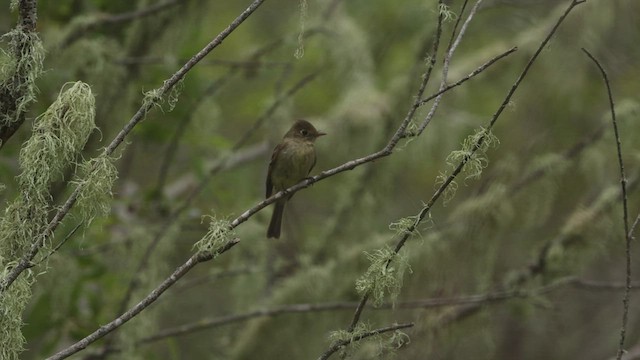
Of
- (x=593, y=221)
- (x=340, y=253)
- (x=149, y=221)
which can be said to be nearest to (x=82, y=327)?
(x=149, y=221)

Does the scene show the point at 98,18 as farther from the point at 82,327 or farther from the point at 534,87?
the point at 534,87

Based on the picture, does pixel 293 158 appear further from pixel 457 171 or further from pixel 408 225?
pixel 457 171

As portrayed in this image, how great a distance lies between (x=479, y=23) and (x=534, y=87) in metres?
1.56

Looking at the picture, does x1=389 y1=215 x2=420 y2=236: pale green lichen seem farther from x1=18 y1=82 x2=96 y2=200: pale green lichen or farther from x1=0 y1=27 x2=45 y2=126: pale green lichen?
x1=0 y1=27 x2=45 y2=126: pale green lichen

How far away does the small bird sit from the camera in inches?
239

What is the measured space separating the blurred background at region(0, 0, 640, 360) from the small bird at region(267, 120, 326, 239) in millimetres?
190

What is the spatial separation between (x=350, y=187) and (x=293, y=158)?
606mm

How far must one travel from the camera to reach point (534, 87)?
664 cm

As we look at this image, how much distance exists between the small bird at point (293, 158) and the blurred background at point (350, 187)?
0.62ft

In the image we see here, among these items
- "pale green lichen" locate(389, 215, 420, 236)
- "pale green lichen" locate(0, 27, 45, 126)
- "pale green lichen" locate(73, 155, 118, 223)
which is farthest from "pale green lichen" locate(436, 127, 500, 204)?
"pale green lichen" locate(0, 27, 45, 126)

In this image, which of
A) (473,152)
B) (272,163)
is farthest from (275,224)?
(473,152)

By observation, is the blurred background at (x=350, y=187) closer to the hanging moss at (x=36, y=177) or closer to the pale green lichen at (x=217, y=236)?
the pale green lichen at (x=217, y=236)

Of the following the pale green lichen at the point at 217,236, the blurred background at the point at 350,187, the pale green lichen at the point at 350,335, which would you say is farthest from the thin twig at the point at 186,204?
the pale green lichen at the point at 350,335

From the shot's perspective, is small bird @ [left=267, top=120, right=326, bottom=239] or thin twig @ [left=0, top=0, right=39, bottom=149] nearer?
thin twig @ [left=0, top=0, right=39, bottom=149]
